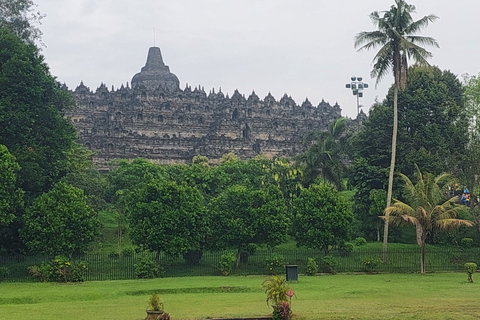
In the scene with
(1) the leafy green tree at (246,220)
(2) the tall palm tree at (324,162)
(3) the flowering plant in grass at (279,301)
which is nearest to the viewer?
(3) the flowering plant in grass at (279,301)

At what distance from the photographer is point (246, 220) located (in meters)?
32.8

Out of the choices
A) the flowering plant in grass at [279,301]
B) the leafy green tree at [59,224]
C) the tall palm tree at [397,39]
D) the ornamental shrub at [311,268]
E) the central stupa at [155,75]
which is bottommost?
the ornamental shrub at [311,268]

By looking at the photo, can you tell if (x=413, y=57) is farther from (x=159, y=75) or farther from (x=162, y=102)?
(x=159, y=75)

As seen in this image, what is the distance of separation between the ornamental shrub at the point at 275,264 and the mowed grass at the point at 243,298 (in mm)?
1919

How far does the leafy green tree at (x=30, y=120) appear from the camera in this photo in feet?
104

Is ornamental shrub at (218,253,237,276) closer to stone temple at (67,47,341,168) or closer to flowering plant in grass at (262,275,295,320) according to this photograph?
flowering plant in grass at (262,275,295,320)

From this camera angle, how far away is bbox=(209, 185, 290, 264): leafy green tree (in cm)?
3222

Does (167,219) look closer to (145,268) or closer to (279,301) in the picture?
(145,268)

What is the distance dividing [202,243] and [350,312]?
54.7ft

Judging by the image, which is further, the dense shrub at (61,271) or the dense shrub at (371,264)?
the dense shrub at (371,264)

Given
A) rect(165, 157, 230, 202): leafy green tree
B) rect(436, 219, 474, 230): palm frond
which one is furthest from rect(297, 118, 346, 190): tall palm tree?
rect(436, 219, 474, 230): palm frond

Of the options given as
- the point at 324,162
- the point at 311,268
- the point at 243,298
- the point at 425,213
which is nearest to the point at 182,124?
the point at 324,162

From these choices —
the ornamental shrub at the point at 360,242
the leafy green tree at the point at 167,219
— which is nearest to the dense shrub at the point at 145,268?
the leafy green tree at the point at 167,219

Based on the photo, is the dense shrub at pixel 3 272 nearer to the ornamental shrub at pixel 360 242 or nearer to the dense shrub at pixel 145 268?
the dense shrub at pixel 145 268
